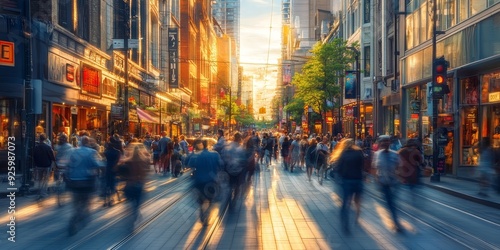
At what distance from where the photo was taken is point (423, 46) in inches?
1164

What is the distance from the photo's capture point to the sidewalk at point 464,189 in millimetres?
16781

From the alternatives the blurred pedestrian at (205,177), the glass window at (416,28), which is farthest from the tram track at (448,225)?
the glass window at (416,28)

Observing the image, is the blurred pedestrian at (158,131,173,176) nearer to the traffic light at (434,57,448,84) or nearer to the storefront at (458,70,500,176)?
the traffic light at (434,57,448,84)

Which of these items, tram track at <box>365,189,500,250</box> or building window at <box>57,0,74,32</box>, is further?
building window at <box>57,0,74,32</box>

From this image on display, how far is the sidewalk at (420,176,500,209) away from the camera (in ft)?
55.1

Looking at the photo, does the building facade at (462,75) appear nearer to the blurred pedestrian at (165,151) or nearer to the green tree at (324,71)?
the blurred pedestrian at (165,151)

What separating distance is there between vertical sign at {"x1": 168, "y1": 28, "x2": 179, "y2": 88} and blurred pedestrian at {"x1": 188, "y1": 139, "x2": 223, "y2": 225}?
4671cm

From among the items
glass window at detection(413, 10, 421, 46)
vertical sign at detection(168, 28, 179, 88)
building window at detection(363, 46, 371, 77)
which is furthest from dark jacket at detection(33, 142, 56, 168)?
vertical sign at detection(168, 28, 179, 88)

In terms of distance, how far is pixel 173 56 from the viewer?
2370 inches

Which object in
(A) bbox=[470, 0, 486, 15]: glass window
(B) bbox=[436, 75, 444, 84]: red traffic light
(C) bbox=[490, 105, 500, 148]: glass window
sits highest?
(A) bbox=[470, 0, 486, 15]: glass window

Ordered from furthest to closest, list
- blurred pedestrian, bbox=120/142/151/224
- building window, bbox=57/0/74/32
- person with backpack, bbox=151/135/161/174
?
1. person with backpack, bbox=151/135/161/174
2. building window, bbox=57/0/74/32
3. blurred pedestrian, bbox=120/142/151/224

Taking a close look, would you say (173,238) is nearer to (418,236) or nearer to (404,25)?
(418,236)

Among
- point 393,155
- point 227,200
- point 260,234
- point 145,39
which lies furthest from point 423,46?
point 145,39

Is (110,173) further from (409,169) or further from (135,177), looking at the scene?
(409,169)
